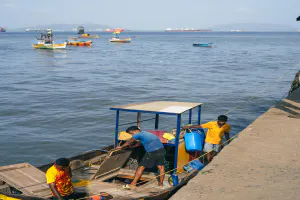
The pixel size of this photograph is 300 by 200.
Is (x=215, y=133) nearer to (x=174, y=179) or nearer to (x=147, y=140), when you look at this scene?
(x=174, y=179)

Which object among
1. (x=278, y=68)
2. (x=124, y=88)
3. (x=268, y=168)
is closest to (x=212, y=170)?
(x=268, y=168)

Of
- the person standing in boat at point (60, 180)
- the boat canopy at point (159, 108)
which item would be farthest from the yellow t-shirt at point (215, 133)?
the person standing in boat at point (60, 180)

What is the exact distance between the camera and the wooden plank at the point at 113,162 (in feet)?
27.9

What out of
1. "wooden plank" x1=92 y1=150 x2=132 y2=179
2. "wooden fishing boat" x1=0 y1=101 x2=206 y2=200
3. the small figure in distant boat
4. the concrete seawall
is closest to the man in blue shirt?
"wooden fishing boat" x1=0 y1=101 x2=206 y2=200

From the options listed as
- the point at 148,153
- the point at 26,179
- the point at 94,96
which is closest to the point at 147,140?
the point at 148,153

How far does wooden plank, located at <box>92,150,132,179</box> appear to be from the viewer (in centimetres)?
849

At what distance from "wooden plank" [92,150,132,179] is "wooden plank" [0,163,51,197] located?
1.14 metres

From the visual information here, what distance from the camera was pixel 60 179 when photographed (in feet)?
23.0

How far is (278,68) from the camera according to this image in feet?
157

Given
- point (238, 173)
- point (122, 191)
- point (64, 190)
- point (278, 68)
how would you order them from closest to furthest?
point (64, 190)
point (122, 191)
point (238, 173)
point (278, 68)

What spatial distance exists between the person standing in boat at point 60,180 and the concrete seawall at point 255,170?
75.8 inches

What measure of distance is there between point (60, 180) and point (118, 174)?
2049 mm

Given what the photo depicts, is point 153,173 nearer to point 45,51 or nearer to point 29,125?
point 29,125

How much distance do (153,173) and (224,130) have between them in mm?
2416
